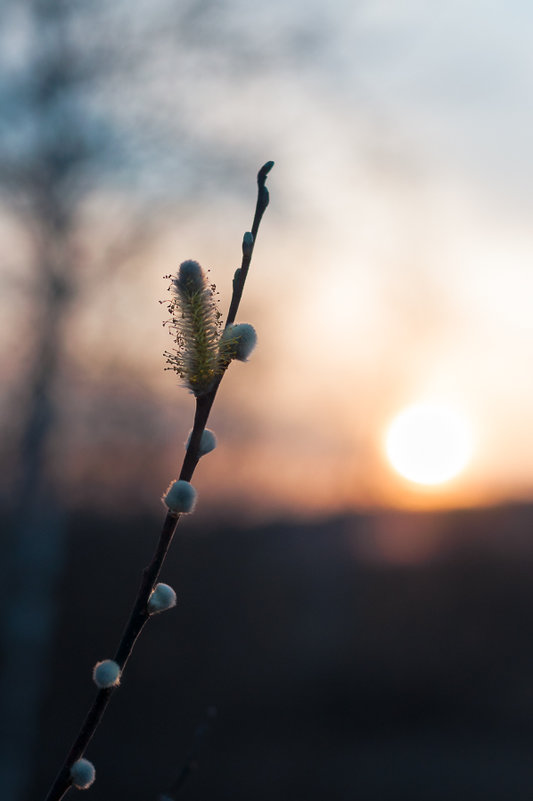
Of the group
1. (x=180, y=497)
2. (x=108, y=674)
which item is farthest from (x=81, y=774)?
(x=180, y=497)

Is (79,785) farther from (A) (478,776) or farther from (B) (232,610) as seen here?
(B) (232,610)

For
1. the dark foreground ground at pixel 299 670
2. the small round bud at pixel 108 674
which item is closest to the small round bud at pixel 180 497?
the small round bud at pixel 108 674

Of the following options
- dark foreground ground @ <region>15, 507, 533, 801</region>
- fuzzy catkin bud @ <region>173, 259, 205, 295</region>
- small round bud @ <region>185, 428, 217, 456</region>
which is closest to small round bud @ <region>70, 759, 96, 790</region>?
small round bud @ <region>185, 428, 217, 456</region>

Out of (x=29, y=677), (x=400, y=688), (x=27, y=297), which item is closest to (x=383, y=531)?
(x=400, y=688)

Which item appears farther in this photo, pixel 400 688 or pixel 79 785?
pixel 400 688

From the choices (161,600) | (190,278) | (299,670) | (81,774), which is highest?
(190,278)

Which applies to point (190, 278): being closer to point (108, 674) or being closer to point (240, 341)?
point (240, 341)
